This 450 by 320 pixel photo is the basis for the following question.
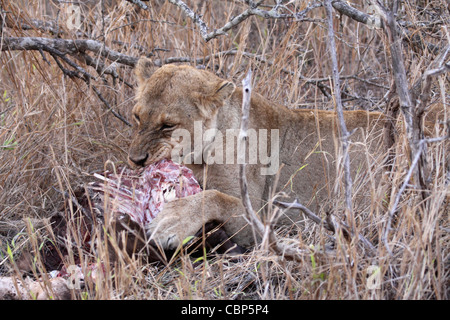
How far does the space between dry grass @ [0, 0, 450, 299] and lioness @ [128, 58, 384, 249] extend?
21 centimetres

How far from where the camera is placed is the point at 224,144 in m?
3.16

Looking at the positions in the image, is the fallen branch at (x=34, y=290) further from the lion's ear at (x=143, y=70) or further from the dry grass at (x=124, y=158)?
the lion's ear at (x=143, y=70)

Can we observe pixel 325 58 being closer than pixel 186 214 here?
No

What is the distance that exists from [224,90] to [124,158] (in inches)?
44.2

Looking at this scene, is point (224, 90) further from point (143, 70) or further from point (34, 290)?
point (34, 290)

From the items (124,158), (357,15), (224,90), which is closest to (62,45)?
(124,158)

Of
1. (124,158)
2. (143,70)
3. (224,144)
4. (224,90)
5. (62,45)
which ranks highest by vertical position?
(62,45)

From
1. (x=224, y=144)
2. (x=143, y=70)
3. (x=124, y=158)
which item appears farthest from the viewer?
(x=124, y=158)

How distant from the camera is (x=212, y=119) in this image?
10.2 feet

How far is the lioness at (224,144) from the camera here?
9.55ft

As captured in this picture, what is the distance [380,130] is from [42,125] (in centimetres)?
A: 233

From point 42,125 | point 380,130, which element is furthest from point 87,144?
point 380,130
